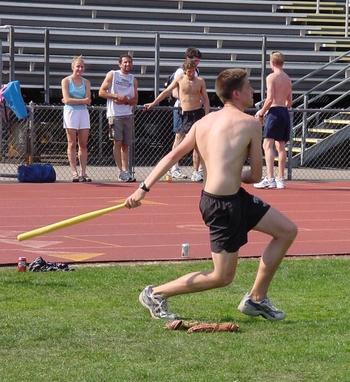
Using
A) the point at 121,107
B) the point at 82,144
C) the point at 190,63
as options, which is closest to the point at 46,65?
the point at 121,107

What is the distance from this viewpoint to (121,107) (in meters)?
20.6

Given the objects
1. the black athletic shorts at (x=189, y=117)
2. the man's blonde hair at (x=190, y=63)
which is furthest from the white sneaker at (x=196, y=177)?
the man's blonde hair at (x=190, y=63)

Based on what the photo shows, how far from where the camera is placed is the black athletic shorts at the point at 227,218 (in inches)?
342

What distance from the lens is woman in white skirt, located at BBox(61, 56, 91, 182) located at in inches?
785

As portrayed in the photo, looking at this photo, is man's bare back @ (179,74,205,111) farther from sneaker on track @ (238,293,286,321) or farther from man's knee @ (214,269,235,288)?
man's knee @ (214,269,235,288)

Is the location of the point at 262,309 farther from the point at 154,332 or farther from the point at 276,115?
the point at 276,115

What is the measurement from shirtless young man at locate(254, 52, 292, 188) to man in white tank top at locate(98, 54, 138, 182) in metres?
2.26

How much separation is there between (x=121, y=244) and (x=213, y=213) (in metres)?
4.41

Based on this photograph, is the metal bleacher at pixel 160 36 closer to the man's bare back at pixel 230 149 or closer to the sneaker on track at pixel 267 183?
the sneaker on track at pixel 267 183

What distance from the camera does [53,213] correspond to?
15.8 meters

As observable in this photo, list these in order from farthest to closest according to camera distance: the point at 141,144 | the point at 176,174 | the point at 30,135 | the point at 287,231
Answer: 1. the point at 141,144
2. the point at 176,174
3. the point at 30,135
4. the point at 287,231

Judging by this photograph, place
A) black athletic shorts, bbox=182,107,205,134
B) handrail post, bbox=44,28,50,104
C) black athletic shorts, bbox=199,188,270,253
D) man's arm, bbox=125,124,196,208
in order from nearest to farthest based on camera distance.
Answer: black athletic shorts, bbox=199,188,270,253
man's arm, bbox=125,124,196,208
black athletic shorts, bbox=182,107,205,134
handrail post, bbox=44,28,50,104

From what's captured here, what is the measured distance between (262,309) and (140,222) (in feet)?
20.0

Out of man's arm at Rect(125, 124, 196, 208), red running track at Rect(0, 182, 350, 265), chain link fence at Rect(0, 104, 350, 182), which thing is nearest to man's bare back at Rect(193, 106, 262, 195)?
man's arm at Rect(125, 124, 196, 208)
